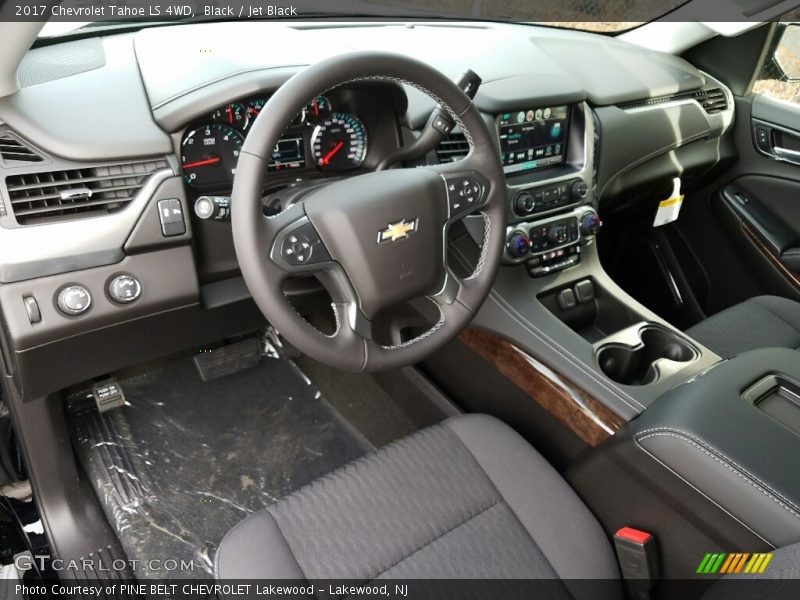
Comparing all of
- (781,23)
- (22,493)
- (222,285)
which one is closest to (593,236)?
(222,285)

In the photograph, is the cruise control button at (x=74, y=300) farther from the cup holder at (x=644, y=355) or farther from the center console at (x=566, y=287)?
the cup holder at (x=644, y=355)

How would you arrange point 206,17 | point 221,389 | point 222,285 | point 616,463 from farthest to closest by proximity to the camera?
1. point 221,389
2. point 206,17
3. point 222,285
4. point 616,463

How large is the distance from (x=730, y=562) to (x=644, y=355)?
0.65m

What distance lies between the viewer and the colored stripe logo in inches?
39.1

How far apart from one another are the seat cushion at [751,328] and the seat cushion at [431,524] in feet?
2.69

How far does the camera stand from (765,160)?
2.34 metres

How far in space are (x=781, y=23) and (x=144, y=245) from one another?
2.23m

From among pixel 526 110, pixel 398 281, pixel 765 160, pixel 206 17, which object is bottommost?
pixel 765 160

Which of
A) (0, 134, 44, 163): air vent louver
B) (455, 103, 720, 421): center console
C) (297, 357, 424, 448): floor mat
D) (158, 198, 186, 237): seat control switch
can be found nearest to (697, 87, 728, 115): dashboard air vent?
(455, 103, 720, 421): center console

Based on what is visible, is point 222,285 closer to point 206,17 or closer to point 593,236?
point 206,17

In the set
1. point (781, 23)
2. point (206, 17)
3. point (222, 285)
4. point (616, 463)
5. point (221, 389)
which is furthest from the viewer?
point (781, 23)

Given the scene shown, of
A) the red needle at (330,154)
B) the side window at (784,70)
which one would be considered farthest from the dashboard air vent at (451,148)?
the side window at (784,70)

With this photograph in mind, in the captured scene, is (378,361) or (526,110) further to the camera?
(526,110)

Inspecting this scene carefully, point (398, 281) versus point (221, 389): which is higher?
point (398, 281)
